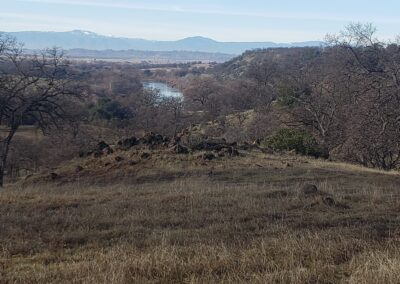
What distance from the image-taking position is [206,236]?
7418 mm

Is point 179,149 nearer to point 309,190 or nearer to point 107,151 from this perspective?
point 107,151

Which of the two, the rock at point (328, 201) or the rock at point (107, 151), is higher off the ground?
the rock at point (328, 201)

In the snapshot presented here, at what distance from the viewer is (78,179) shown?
19812mm

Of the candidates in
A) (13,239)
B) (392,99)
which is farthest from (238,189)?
(392,99)

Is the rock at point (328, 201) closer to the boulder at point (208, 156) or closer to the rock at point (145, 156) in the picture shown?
the boulder at point (208, 156)

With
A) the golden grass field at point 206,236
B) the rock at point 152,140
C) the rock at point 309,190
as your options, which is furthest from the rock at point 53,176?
the rock at point 309,190

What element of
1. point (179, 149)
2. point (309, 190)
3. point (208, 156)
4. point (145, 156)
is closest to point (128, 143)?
point (145, 156)

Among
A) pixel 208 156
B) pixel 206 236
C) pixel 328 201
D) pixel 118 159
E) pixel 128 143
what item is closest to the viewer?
pixel 206 236

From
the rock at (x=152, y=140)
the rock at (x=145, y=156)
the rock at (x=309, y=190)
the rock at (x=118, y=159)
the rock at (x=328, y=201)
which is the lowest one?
the rock at (x=118, y=159)

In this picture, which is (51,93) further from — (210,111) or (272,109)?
(210,111)

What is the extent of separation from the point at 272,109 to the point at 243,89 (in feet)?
81.8

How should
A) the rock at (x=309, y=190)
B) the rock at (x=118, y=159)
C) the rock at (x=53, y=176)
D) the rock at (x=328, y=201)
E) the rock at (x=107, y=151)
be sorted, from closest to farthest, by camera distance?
1. the rock at (x=328, y=201)
2. the rock at (x=309, y=190)
3. the rock at (x=53, y=176)
4. the rock at (x=118, y=159)
5. the rock at (x=107, y=151)

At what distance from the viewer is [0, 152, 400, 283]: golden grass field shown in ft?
15.8

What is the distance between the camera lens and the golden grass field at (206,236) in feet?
15.8
